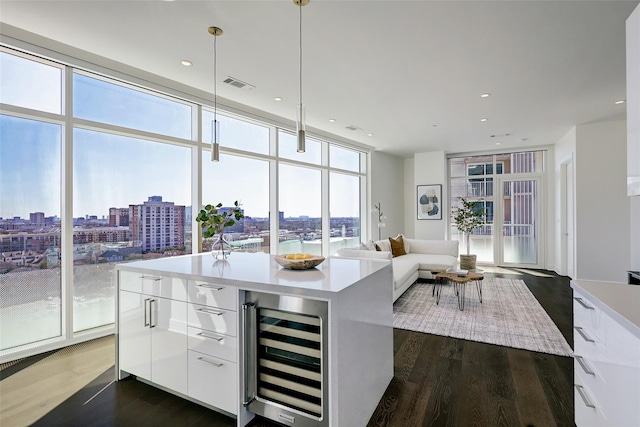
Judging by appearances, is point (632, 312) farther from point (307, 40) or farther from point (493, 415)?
point (307, 40)

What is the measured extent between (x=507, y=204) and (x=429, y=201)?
1803mm

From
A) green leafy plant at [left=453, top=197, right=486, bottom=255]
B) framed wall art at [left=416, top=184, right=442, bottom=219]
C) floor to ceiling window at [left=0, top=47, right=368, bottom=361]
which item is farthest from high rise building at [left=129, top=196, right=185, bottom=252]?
green leafy plant at [left=453, top=197, right=486, bottom=255]

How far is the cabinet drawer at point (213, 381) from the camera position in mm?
1870

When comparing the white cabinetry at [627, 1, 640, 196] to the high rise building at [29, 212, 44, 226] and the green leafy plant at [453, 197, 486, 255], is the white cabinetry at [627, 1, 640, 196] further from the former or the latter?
the green leafy plant at [453, 197, 486, 255]

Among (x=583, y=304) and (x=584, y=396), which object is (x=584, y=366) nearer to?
(x=584, y=396)

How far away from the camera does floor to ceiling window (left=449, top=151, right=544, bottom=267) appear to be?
723 cm

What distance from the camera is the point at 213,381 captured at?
1.94 m

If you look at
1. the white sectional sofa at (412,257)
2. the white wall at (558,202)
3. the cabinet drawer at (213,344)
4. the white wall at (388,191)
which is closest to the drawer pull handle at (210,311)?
the cabinet drawer at (213,344)

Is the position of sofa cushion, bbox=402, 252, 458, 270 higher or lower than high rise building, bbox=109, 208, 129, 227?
lower

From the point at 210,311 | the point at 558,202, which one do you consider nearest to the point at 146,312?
the point at 210,311

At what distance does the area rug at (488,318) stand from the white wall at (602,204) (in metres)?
1.21

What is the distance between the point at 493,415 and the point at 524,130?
545 cm

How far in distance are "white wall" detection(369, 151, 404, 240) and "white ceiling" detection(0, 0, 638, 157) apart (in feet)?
9.74

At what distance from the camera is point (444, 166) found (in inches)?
306
